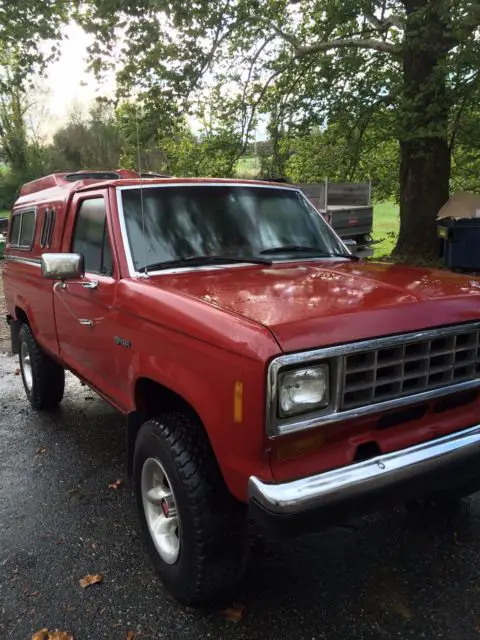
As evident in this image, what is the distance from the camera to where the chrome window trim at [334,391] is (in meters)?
2.02

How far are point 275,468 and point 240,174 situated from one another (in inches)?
490

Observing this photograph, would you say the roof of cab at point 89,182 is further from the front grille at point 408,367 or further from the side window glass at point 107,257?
the front grille at point 408,367

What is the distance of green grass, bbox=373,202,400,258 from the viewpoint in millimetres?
17062

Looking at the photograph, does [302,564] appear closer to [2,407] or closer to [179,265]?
[179,265]

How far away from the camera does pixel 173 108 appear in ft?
38.3

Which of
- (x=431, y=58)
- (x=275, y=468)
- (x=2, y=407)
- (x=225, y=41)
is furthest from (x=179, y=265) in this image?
(x=225, y=41)

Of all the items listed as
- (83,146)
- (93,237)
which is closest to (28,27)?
(93,237)

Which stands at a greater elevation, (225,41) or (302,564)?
(225,41)

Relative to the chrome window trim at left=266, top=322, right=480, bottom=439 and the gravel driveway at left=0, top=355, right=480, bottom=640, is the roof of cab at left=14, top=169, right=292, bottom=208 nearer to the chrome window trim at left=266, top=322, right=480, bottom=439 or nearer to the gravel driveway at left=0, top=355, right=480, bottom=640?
the chrome window trim at left=266, top=322, right=480, bottom=439

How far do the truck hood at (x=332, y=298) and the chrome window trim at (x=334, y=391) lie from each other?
3cm

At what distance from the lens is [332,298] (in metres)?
2.45

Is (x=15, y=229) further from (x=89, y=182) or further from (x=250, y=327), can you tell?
(x=250, y=327)

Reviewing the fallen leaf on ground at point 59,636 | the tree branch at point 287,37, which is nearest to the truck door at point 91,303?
the fallen leaf on ground at point 59,636

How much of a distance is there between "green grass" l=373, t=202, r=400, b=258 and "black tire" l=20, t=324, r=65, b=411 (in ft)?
38.6
